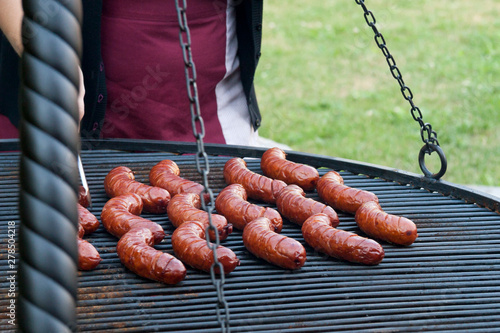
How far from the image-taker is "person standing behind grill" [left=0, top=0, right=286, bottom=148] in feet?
8.95

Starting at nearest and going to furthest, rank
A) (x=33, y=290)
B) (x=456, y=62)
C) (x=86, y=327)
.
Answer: (x=33, y=290) → (x=86, y=327) → (x=456, y=62)

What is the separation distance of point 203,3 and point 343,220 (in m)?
1.39

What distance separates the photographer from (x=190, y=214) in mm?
1980

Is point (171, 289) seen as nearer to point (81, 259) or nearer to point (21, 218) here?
point (81, 259)

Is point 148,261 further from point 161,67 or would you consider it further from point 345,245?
point 161,67

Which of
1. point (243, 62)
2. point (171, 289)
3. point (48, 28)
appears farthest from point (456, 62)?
point (48, 28)

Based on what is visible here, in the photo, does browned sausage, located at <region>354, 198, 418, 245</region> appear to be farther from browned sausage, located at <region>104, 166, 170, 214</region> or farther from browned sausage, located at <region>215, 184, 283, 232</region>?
browned sausage, located at <region>104, 166, 170, 214</region>

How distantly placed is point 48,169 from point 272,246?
3.54ft

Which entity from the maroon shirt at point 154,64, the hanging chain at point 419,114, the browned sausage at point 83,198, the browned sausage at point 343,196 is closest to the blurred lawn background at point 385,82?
the maroon shirt at point 154,64

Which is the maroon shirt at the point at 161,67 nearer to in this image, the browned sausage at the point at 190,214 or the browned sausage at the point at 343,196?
the browned sausage at the point at 190,214

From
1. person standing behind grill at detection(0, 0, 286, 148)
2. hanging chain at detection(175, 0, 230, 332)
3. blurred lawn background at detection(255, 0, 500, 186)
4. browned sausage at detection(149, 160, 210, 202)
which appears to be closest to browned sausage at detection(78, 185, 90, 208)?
browned sausage at detection(149, 160, 210, 202)

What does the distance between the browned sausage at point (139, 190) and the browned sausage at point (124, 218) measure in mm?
60

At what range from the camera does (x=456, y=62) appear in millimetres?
7766

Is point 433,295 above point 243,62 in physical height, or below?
below
